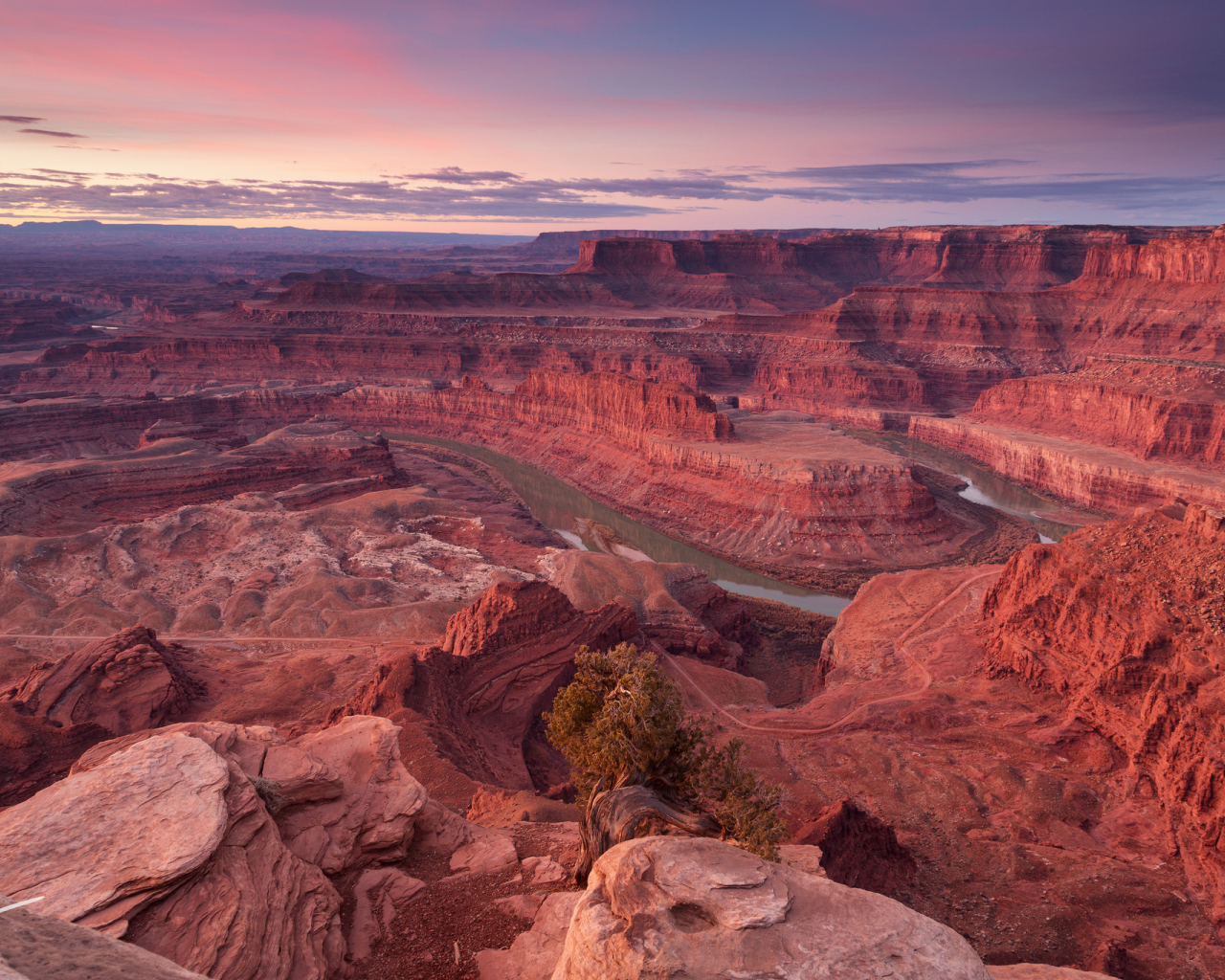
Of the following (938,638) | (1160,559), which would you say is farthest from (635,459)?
(1160,559)

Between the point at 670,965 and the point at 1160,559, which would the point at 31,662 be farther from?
the point at 1160,559

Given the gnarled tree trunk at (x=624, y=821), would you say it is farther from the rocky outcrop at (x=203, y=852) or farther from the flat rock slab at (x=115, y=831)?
the flat rock slab at (x=115, y=831)

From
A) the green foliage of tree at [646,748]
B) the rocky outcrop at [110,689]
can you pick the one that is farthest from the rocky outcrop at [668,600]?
the green foliage of tree at [646,748]

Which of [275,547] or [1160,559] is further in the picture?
[275,547]

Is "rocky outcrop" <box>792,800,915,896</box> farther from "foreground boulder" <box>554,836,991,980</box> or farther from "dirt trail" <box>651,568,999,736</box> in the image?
"dirt trail" <box>651,568,999,736</box>

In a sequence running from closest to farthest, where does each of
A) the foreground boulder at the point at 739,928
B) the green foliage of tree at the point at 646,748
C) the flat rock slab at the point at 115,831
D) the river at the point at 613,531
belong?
1. the foreground boulder at the point at 739,928
2. the flat rock slab at the point at 115,831
3. the green foliage of tree at the point at 646,748
4. the river at the point at 613,531
